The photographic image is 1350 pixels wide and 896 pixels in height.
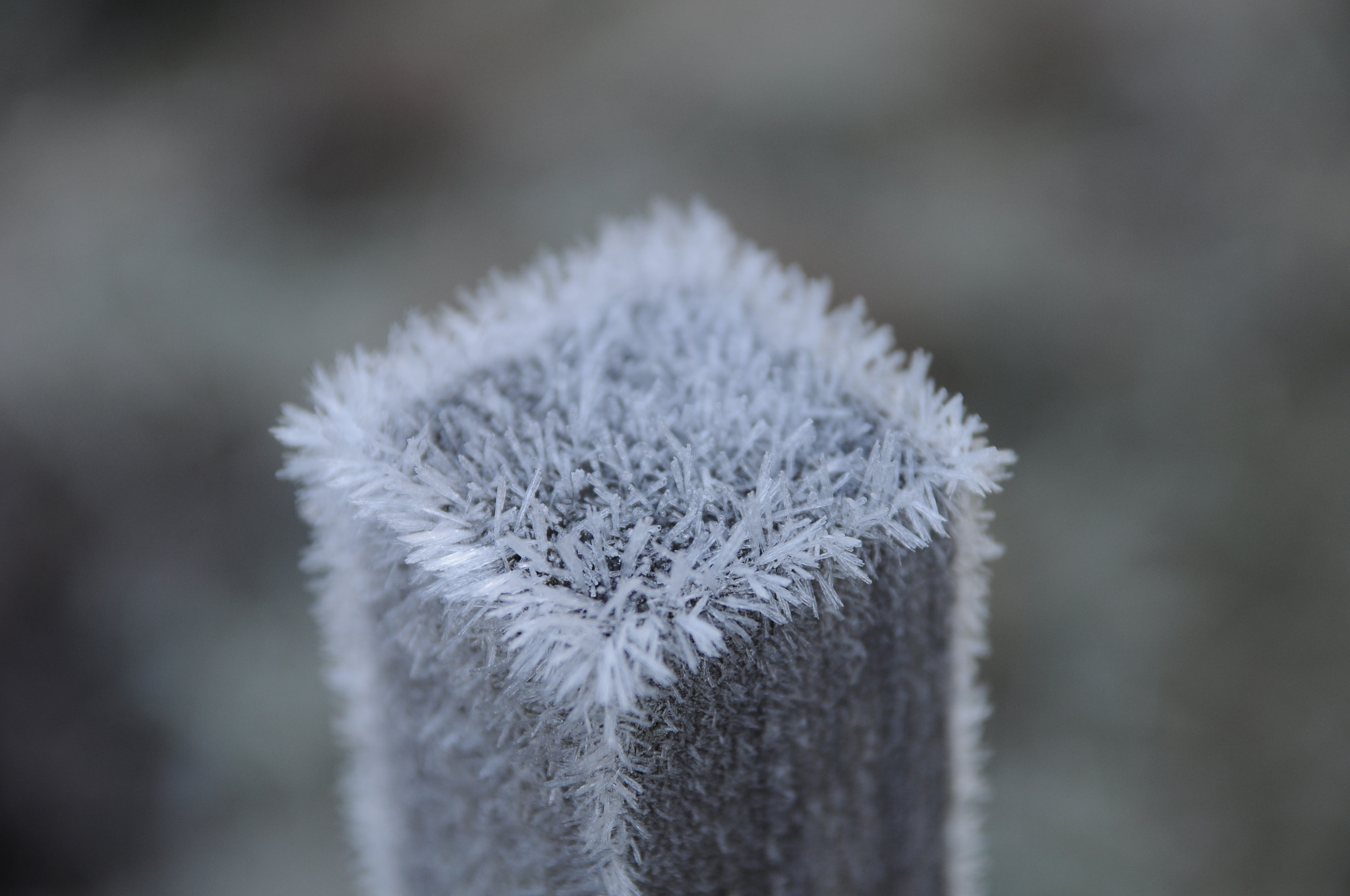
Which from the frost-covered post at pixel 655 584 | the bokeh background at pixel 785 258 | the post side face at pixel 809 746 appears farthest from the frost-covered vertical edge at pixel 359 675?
the bokeh background at pixel 785 258

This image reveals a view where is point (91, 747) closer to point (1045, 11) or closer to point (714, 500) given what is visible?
point (714, 500)

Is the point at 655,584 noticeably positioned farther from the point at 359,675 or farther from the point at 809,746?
the point at 359,675

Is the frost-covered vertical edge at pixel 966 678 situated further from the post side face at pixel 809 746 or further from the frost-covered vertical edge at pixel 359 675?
the frost-covered vertical edge at pixel 359 675

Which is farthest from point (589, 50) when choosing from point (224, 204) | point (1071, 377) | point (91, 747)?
point (91, 747)

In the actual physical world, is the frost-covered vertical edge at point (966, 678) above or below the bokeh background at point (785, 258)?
below

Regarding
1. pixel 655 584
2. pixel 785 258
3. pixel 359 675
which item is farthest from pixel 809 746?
pixel 785 258
